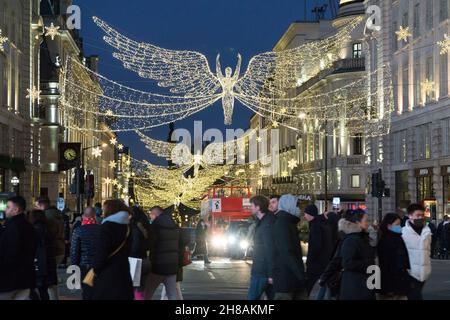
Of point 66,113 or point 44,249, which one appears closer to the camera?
point 44,249

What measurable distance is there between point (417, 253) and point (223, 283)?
11.1 m

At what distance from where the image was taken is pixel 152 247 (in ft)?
48.0

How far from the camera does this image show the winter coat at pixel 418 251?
1337 cm

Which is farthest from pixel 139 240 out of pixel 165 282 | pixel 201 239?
pixel 201 239

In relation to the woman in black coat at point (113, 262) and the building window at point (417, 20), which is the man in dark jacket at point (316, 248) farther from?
the building window at point (417, 20)

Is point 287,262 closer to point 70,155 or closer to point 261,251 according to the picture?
point 261,251

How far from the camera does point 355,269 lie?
11.6 metres

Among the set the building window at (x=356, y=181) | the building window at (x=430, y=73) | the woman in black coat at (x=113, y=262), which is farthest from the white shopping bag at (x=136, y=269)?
the building window at (x=356, y=181)

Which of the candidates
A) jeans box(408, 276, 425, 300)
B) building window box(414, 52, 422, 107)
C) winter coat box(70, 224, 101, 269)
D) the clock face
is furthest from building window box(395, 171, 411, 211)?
jeans box(408, 276, 425, 300)

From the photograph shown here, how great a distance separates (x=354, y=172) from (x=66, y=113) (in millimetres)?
25238

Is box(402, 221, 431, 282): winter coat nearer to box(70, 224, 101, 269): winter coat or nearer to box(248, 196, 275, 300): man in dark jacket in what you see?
box(248, 196, 275, 300): man in dark jacket
